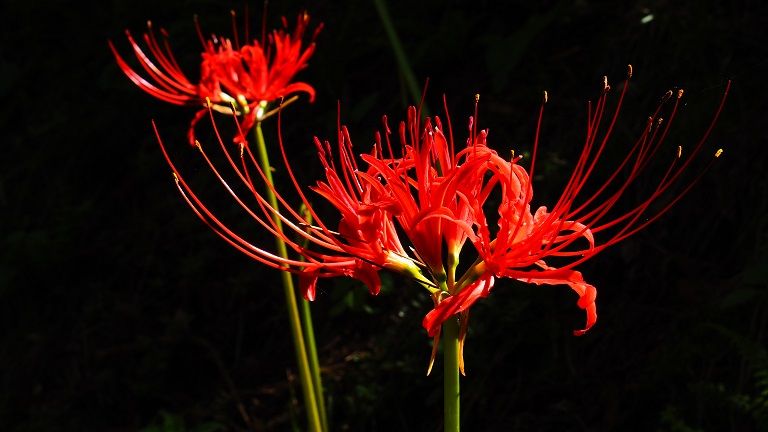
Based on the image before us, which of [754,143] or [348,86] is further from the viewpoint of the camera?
[348,86]

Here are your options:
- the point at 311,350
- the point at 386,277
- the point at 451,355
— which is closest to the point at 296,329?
the point at 311,350

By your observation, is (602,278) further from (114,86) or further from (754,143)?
(114,86)

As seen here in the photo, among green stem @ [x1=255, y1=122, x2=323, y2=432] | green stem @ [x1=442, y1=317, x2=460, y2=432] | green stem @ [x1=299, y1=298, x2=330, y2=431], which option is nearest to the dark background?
green stem @ [x1=299, y1=298, x2=330, y2=431]

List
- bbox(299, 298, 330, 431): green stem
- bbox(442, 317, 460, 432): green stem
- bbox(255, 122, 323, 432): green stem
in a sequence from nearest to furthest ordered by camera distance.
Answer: bbox(442, 317, 460, 432): green stem → bbox(255, 122, 323, 432): green stem → bbox(299, 298, 330, 431): green stem

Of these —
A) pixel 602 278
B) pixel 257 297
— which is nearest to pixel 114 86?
pixel 257 297

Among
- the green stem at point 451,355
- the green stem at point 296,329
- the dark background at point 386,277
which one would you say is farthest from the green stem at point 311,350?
the green stem at point 451,355

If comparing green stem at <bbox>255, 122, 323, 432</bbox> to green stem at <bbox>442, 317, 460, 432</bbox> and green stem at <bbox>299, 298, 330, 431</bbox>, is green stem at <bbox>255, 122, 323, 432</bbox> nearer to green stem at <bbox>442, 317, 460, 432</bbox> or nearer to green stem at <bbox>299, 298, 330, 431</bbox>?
green stem at <bbox>299, 298, 330, 431</bbox>

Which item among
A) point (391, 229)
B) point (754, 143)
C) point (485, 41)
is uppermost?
point (485, 41)

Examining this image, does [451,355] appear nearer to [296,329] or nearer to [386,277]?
[296,329]
